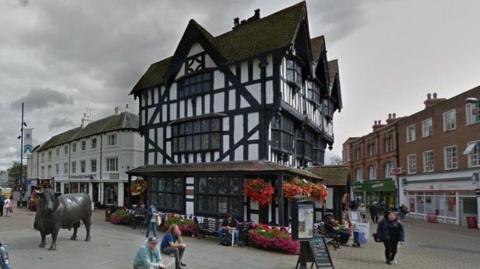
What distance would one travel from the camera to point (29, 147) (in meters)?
32.3

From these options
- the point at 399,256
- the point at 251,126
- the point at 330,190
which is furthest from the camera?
the point at 330,190

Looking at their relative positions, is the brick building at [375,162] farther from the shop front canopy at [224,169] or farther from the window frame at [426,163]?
the shop front canopy at [224,169]

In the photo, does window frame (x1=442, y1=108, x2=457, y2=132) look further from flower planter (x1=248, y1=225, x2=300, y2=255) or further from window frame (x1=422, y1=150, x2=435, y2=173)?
flower planter (x1=248, y1=225, x2=300, y2=255)

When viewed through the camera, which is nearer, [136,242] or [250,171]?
[136,242]

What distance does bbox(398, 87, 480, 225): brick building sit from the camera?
27.5 metres

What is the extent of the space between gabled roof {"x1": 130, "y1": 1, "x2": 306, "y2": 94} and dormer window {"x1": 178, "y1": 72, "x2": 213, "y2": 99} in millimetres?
1582

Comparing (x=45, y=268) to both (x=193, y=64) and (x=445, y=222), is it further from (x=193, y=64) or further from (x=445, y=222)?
(x=445, y=222)

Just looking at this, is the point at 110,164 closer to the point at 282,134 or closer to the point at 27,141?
the point at 27,141

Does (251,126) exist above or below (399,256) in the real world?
above

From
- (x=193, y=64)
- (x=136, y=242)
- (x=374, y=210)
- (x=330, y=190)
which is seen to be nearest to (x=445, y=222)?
(x=374, y=210)

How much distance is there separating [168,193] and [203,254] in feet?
28.4

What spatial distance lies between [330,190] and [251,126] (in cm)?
737

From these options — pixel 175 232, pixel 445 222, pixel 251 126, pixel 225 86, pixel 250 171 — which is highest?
pixel 225 86

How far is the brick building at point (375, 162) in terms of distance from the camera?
4128cm
